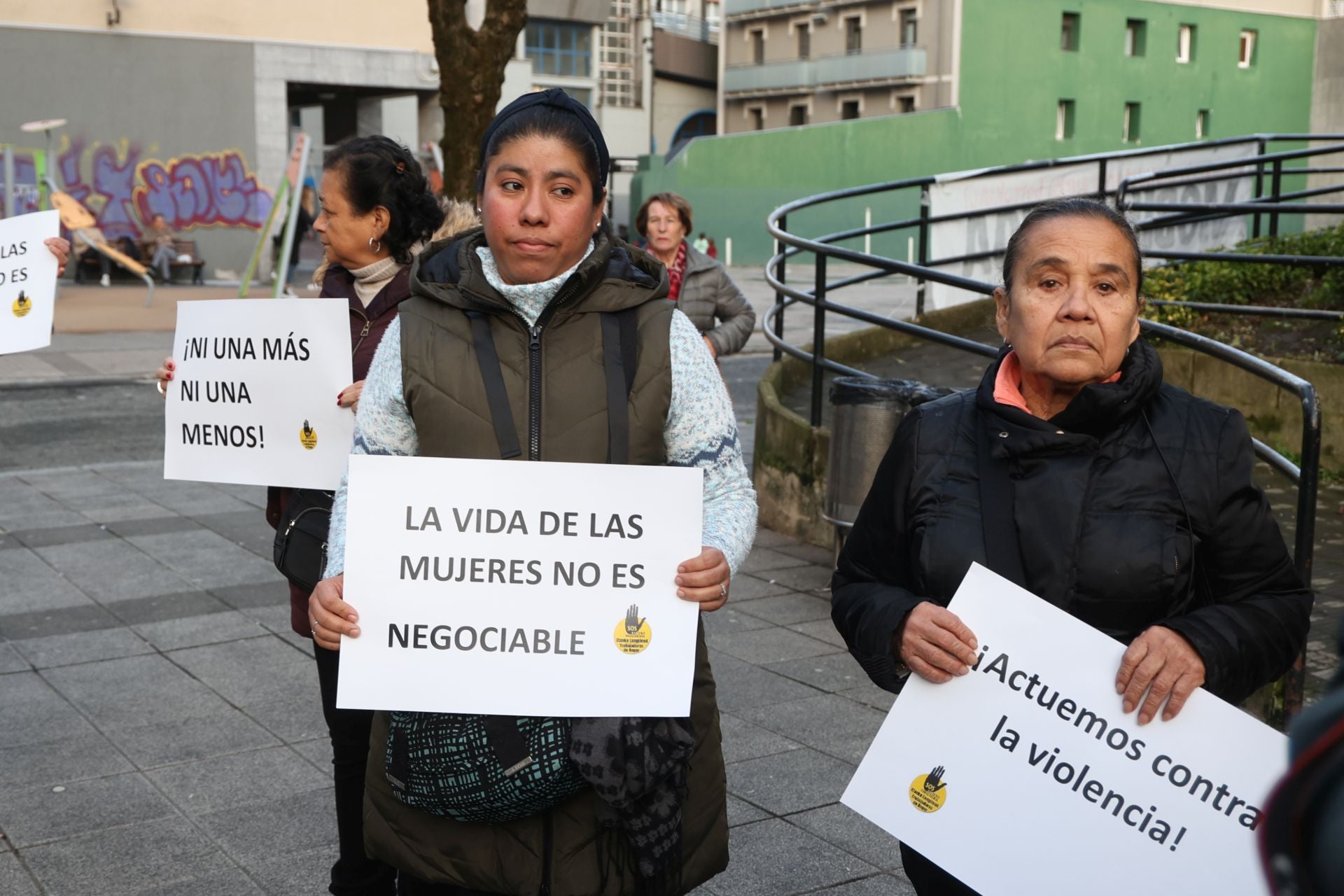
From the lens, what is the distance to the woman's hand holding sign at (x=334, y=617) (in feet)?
7.98

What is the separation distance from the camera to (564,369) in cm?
247

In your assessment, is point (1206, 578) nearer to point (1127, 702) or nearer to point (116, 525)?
point (1127, 702)

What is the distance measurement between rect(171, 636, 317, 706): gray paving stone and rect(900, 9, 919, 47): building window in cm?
5307

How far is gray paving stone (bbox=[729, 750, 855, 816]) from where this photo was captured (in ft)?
14.6

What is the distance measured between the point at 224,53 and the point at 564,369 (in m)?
28.0

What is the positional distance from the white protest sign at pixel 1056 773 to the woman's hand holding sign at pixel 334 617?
0.87 metres

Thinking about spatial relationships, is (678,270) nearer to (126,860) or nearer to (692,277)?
(692,277)

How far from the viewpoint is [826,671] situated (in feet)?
18.9

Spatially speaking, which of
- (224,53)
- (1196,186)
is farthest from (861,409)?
(224,53)

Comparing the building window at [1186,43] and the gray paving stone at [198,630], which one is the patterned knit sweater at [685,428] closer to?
the gray paving stone at [198,630]

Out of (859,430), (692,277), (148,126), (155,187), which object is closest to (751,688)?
(859,430)

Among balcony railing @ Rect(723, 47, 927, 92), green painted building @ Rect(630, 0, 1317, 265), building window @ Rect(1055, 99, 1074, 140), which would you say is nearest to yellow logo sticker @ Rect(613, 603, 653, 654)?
green painted building @ Rect(630, 0, 1317, 265)

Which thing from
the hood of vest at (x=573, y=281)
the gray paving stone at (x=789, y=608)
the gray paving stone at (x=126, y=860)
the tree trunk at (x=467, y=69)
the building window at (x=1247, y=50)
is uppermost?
the building window at (x=1247, y=50)

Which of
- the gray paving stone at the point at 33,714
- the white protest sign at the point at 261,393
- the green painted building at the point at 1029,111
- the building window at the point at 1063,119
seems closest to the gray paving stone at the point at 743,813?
the white protest sign at the point at 261,393
